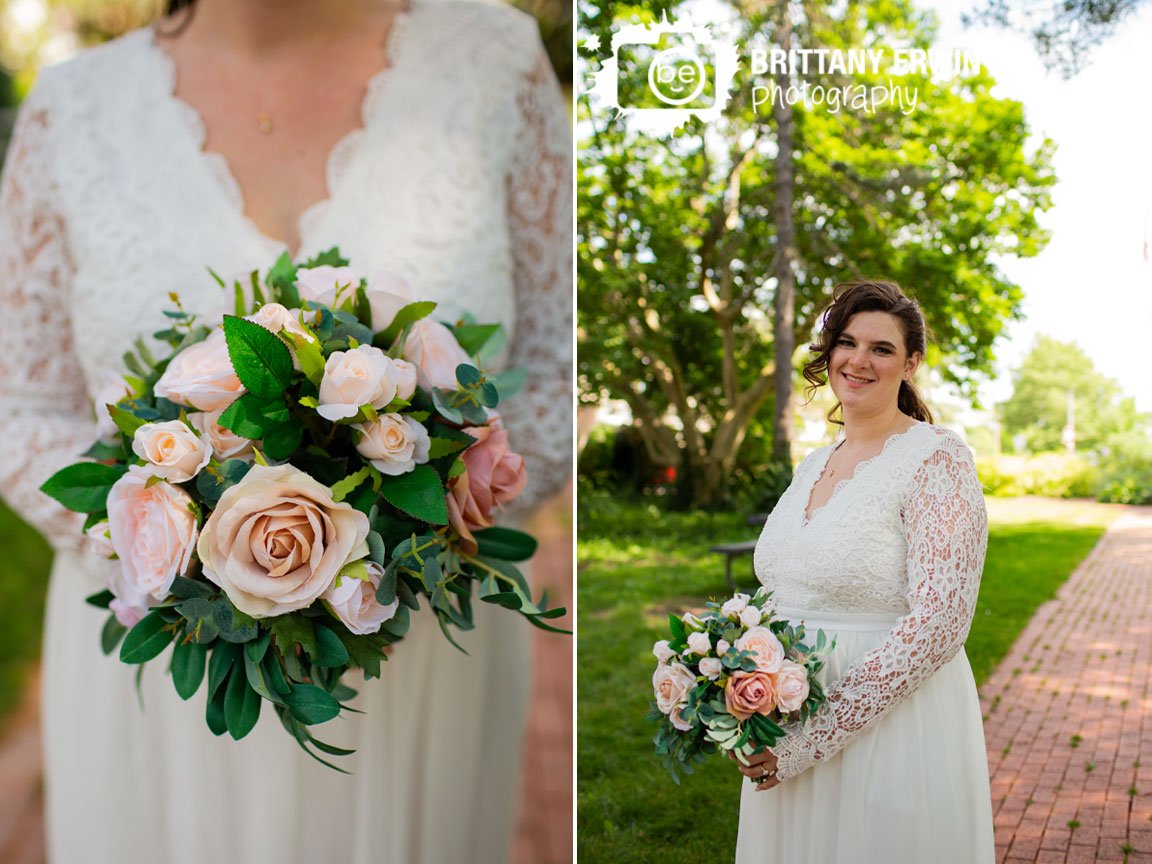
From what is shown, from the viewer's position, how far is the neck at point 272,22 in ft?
6.52

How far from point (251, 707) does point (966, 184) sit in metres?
1.28

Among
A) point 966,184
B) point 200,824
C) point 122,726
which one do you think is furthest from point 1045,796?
point 122,726

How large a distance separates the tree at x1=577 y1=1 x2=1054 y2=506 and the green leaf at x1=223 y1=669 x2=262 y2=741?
75 centimetres

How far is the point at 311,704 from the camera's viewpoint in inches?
49.9

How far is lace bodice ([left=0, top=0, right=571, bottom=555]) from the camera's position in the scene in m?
1.89

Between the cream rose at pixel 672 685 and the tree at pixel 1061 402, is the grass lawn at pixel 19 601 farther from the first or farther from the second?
the tree at pixel 1061 402

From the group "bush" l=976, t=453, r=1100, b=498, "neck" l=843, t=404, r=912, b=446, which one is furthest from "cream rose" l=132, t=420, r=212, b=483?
"bush" l=976, t=453, r=1100, b=498

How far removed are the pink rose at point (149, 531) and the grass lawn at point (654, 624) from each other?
67 cm

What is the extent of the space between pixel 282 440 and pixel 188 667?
1.12ft

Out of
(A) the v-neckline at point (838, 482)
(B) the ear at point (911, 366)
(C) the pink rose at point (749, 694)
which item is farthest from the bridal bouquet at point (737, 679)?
(B) the ear at point (911, 366)

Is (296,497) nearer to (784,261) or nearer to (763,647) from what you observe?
(763,647)

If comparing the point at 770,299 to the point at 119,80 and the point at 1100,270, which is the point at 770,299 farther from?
the point at 119,80

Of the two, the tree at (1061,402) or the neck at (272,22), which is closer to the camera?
the tree at (1061,402)

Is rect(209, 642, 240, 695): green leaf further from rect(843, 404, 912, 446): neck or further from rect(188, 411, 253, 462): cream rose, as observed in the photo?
rect(843, 404, 912, 446): neck
